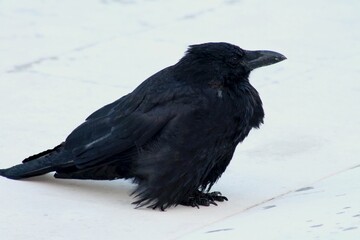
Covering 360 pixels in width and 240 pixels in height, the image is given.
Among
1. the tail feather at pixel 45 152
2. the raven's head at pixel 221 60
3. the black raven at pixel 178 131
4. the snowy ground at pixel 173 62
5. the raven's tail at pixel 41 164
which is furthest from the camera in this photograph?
the tail feather at pixel 45 152

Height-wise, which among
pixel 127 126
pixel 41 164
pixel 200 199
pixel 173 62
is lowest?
pixel 200 199

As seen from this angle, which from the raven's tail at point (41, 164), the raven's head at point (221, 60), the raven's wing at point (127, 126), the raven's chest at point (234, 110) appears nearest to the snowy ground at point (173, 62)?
the raven's tail at point (41, 164)

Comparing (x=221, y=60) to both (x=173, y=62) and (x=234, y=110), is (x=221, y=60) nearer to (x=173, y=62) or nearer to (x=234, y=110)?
(x=234, y=110)

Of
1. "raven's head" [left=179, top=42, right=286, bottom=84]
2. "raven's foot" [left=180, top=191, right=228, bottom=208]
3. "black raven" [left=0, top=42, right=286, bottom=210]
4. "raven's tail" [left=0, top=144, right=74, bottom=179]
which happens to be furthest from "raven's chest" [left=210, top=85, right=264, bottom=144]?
"raven's tail" [left=0, top=144, right=74, bottom=179]

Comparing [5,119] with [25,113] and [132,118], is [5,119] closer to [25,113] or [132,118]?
[25,113]

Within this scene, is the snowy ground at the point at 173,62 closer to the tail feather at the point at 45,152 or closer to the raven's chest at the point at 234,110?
the tail feather at the point at 45,152

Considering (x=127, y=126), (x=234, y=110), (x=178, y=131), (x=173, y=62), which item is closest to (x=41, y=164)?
(x=127, y=126)

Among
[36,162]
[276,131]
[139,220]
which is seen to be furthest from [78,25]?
[139,220]
